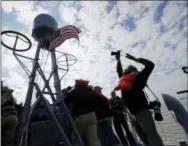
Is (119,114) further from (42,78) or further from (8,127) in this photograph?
(8,127)

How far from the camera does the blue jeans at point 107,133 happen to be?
4305 millimetres

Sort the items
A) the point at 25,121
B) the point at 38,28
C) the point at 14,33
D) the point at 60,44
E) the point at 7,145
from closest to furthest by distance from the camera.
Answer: the point at 7,145
the point at 25,121
the point at 14,33
the point at 60,44
the point at 38,28

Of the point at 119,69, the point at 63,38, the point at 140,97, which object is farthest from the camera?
the point at 63,38

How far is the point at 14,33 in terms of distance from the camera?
349 centimetres

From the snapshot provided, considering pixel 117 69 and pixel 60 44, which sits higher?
pixel 60 44

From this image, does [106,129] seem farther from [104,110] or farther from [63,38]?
[63,38]

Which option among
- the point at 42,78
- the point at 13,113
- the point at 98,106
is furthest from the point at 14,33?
the point at 98,106

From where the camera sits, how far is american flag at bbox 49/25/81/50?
17.3 feet

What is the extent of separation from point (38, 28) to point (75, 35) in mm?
1364

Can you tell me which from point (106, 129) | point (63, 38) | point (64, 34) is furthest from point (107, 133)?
point (64, 34)

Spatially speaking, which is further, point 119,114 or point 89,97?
point 119,114

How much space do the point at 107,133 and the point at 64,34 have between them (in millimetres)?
3023

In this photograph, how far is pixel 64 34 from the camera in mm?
5406

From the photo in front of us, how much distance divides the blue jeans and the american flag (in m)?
2.50
